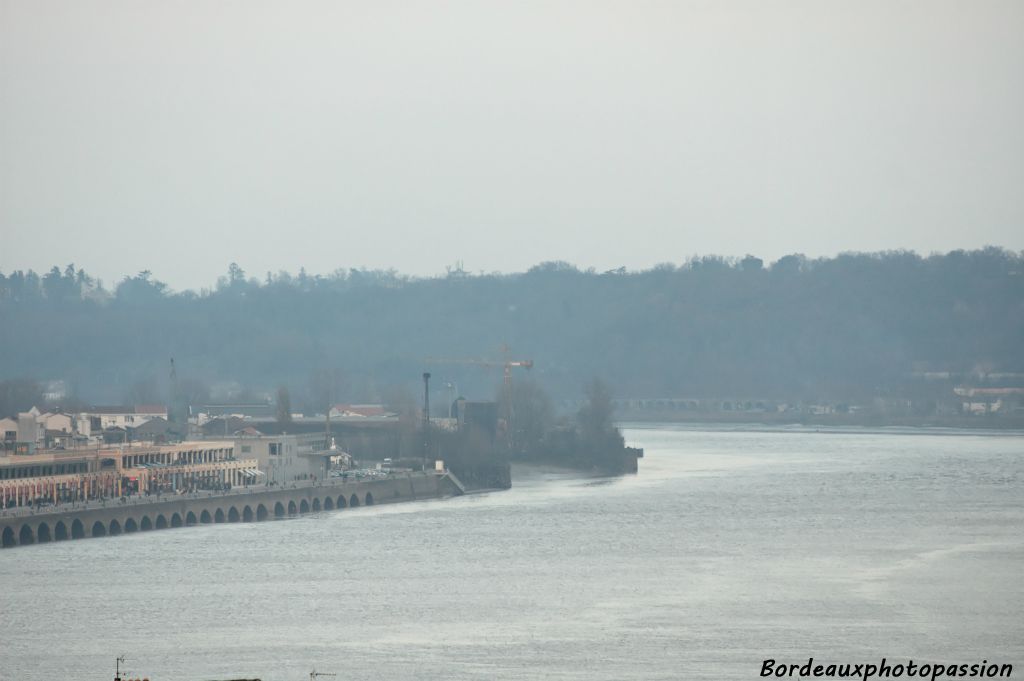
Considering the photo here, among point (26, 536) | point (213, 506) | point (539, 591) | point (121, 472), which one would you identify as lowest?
point (539, 591)

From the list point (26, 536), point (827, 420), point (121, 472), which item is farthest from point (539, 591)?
point (827, 420)

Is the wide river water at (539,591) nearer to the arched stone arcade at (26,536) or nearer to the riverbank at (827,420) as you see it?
the arched stone arcade at (26,536)

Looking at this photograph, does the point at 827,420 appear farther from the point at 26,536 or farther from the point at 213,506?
the point at 26,536

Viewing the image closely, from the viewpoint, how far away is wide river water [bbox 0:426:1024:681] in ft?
120

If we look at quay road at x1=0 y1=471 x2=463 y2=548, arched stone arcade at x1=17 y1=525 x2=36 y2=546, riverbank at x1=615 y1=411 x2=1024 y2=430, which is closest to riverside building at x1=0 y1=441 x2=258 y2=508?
quay road at x1=0 y1=471 x2=463 y2=548

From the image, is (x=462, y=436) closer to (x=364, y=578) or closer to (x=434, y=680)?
(x=364, y=578)

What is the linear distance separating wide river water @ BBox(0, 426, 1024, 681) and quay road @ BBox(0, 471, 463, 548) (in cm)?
122

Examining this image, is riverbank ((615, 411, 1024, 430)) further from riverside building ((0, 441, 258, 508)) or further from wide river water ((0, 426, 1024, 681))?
riverside building ((0, 441, 258, 508))

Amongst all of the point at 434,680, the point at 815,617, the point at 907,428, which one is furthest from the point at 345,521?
the point at 907,428

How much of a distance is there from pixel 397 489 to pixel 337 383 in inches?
2983

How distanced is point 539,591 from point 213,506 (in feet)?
68.6

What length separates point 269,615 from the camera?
1645 inches

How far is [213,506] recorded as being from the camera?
6419 centimetres

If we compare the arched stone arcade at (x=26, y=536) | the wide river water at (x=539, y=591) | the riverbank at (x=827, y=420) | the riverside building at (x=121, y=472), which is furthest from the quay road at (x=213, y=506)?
the riverbank at (x=827, y=420)
